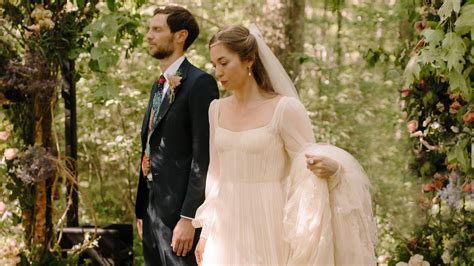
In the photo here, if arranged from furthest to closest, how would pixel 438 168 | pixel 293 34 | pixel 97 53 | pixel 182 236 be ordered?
1. pixel 293 34
2. pixel 438 168
3. pixel 97 53
4. pixel 182 236

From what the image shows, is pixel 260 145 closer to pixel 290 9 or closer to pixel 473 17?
pixel 473 17

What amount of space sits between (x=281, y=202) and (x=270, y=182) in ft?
0.29

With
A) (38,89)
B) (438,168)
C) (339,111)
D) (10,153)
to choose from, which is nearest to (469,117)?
(438,168)

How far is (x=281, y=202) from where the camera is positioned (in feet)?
10.9

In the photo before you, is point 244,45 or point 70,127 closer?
point 244,45

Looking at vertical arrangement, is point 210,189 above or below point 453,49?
below

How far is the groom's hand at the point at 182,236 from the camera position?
3.64 meters

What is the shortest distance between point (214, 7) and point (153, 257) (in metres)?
4.76

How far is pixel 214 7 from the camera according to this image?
27.2 ft

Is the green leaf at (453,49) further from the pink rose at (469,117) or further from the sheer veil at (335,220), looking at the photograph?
the pink rose at (469,117)

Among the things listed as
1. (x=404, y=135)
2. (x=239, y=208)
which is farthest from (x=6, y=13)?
(x=404, y=135)

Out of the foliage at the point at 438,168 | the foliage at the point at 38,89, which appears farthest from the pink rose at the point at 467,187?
the foliage at the point at 38,89

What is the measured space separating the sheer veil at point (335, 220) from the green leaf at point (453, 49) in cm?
50

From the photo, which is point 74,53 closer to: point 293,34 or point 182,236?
point 182,236
